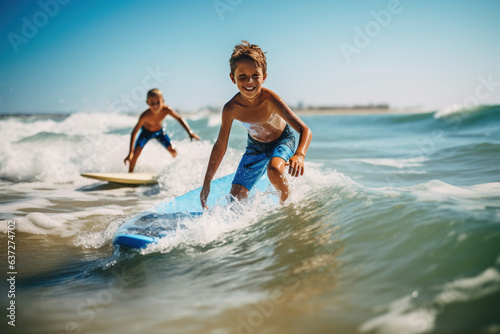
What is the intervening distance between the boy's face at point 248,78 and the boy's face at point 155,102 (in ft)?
12.9

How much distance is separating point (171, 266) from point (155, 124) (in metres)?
4.92

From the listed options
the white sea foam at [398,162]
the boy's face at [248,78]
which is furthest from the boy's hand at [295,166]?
the white sea foam at [398,162]

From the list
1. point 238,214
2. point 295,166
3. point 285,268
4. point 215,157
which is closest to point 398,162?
point 238,214

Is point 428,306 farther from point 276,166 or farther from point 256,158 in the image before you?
point 256,158

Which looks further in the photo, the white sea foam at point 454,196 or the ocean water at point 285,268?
the white sea foam at point 454,196

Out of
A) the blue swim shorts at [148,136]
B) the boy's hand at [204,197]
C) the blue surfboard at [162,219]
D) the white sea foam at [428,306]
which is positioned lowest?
the white sea foam at [428,306]

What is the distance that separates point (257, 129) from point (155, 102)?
3.86m

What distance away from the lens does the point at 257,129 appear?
3627 millimetres

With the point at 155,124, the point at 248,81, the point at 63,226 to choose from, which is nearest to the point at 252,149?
the point at 248,81

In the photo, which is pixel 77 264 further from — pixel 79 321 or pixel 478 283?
pixel 478 283

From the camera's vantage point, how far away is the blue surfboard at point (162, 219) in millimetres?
2887

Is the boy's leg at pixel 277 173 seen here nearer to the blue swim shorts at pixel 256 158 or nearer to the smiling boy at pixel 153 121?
the blue swim shorts at pixel 256 158

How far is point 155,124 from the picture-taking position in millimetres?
7145

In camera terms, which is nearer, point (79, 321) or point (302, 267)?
point (79, 321)
